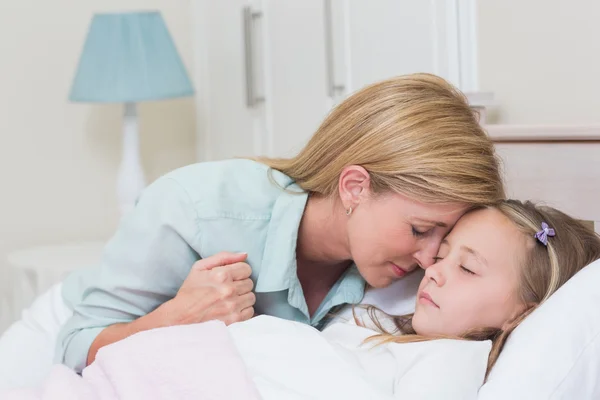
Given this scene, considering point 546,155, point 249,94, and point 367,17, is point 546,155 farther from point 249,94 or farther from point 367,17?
point 249,94

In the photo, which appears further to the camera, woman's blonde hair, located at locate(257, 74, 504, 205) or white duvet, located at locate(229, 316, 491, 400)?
woman's blonde hair, located at locate(257, 74, 504, 205)

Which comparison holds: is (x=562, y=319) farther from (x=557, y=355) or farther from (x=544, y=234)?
(x=544, y=234)

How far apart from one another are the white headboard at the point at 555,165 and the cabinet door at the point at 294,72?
136 centimetres

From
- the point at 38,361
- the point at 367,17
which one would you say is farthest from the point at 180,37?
the point at 38,361

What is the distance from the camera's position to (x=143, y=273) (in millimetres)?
1564

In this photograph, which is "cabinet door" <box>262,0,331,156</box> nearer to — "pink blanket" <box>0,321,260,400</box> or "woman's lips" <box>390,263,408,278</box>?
"woman's lips" <box>390,263,408,278</box>

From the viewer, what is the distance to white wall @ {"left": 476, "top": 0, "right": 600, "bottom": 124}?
2.06 meters

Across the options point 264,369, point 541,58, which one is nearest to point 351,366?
point 264,369

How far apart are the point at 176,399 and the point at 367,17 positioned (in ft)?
6.12

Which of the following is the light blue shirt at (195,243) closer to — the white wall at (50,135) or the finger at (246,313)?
the finger at (246,313)

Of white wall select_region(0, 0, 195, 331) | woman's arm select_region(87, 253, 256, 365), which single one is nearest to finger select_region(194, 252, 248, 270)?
woman's arm select_region(87, 253, 256, 365)

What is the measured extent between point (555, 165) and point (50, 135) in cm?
217

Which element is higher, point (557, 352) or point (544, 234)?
point (544, 234)

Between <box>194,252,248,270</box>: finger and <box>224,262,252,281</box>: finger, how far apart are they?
10 mm
